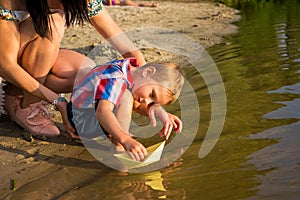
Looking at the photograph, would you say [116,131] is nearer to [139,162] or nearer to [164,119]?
[139,162]

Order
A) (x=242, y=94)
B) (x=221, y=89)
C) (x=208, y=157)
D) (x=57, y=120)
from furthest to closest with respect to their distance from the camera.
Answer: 1. (x=221, y=89)
2. (x=242, y=94)
3. (x=57, y=120)
4. (x=208, y=157)

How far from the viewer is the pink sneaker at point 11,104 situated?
249 centimetres

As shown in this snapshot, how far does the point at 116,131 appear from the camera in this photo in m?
1.90

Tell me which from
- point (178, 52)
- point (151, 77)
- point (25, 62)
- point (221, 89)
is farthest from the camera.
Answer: point (178, 52)

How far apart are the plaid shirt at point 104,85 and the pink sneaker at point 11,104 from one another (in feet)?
1.54

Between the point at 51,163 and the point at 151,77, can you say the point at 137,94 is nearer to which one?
the point at 151,77

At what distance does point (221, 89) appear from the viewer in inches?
122

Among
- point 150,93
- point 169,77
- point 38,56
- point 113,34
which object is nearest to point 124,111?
point 150,93

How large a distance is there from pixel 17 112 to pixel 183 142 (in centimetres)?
96

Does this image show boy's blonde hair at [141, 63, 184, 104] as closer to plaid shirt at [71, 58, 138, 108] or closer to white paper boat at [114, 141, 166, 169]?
plaid shirt at [71, 58, 138, 108]

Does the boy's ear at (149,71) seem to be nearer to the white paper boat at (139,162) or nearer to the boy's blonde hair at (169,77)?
the boy's blonde hair at (169,77)

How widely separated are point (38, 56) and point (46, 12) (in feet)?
0.84

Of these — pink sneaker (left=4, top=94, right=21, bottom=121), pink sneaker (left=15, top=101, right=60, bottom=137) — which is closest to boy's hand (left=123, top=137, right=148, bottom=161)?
pink sneaker (left=15, top=101, right=60, bottom=137)

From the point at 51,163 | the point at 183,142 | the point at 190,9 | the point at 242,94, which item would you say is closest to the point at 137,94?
the point at 183,142
